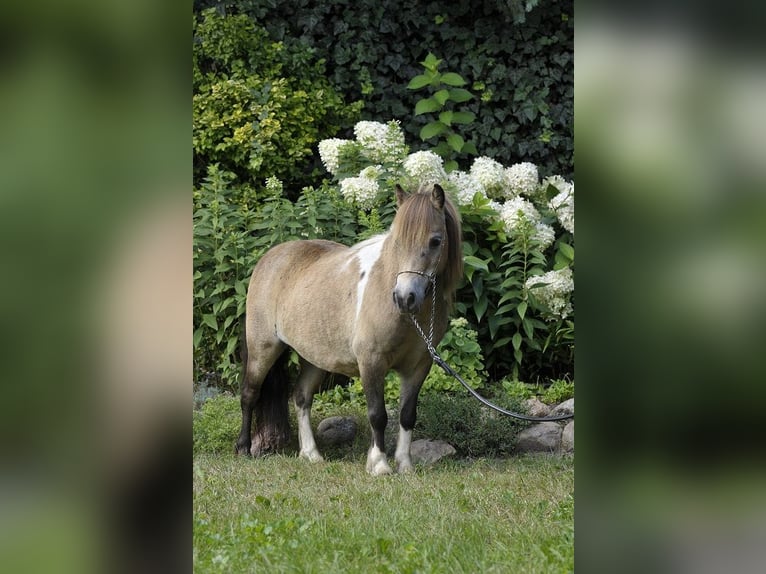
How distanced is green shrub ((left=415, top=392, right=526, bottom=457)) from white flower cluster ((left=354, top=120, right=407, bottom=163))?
93.9 inches

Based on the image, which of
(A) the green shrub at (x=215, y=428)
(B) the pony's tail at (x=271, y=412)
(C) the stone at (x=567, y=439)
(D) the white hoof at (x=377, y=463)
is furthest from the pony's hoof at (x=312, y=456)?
(C) the stone at (x=567, y=439)

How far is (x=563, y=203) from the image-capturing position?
6941 millimetres

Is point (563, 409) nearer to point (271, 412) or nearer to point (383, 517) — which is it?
point (271, 412)

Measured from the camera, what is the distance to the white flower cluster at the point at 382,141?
7.16m

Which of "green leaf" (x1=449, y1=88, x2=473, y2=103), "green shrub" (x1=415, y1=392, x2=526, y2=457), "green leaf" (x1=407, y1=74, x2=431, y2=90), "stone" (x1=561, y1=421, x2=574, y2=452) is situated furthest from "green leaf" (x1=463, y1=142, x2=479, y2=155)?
"stone" (x1=561, y1=421, x2=574, y2=452)

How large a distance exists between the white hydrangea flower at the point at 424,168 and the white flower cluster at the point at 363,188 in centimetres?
28

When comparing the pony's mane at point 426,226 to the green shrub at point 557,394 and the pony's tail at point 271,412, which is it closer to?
the pony's tail at point 271,412

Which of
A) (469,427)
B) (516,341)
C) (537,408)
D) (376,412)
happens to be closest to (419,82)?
(516,341)

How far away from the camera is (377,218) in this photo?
660 cm

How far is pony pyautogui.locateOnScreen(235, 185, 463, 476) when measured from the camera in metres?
4.61
